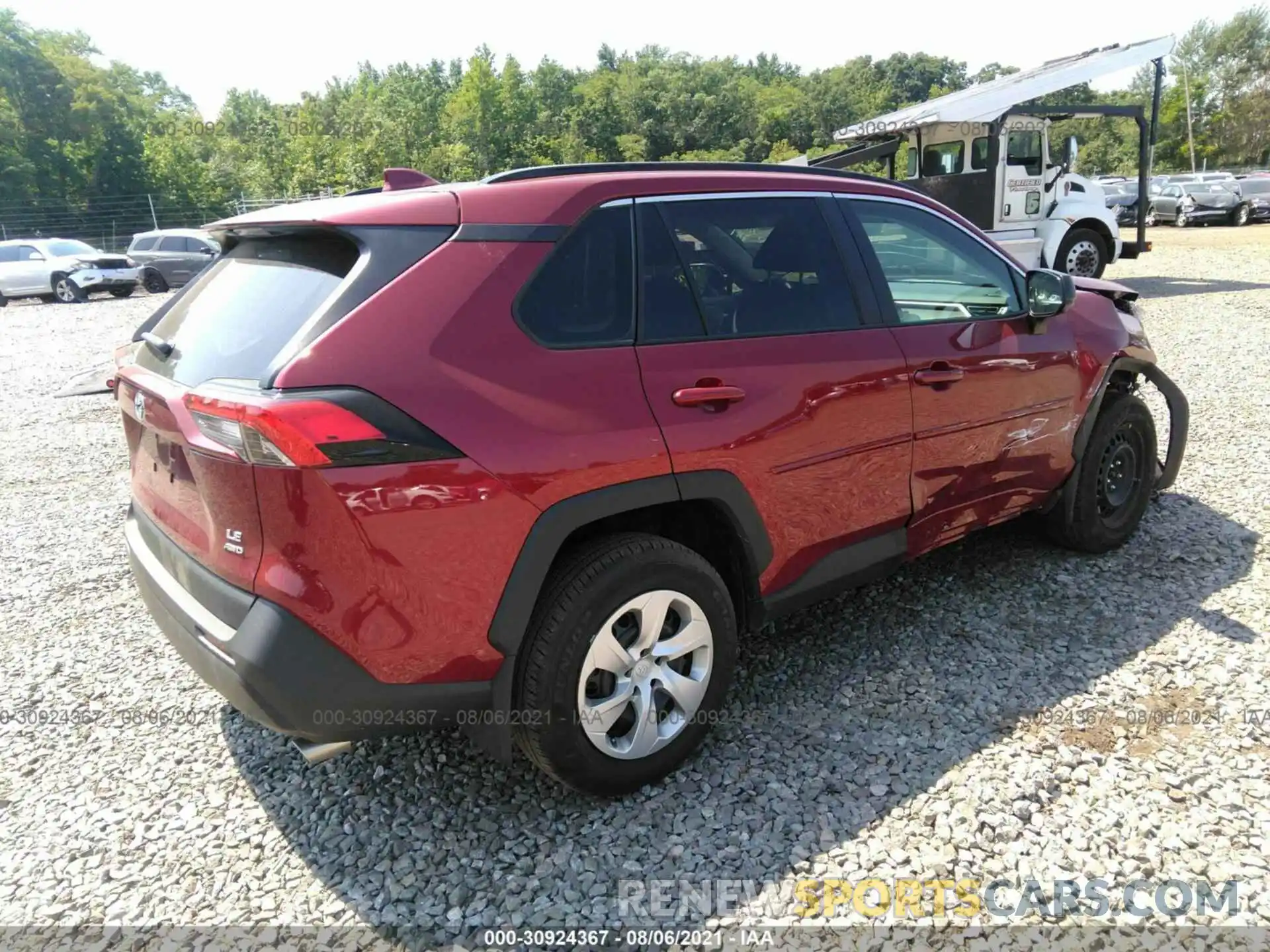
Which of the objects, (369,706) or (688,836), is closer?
(369,706)

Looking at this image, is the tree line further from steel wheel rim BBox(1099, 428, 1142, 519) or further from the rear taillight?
the rear taillight

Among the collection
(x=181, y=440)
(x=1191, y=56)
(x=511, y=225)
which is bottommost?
(x=181, y=440)

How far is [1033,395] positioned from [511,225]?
2.41 m

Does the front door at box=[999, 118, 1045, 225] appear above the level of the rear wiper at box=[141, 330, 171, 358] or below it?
above

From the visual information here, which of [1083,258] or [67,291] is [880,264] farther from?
[67,291]

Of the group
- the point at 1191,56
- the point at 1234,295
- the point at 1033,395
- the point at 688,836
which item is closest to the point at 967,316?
the point at 1033,395

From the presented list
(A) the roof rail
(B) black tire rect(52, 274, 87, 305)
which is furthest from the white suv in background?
(A) the roof rail

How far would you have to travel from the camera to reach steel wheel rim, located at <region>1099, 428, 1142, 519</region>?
161 inches

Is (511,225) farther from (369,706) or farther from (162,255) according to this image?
(162,255)

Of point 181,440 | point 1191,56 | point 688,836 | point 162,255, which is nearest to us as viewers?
point 181,440

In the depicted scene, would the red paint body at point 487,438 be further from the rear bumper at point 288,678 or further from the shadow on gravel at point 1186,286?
the shadow on gravel at point 1186,286

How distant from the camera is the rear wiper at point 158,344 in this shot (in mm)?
2527

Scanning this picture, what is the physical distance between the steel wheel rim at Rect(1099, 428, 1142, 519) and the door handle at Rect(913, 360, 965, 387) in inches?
52.5

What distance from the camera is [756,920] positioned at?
218 centimetres
